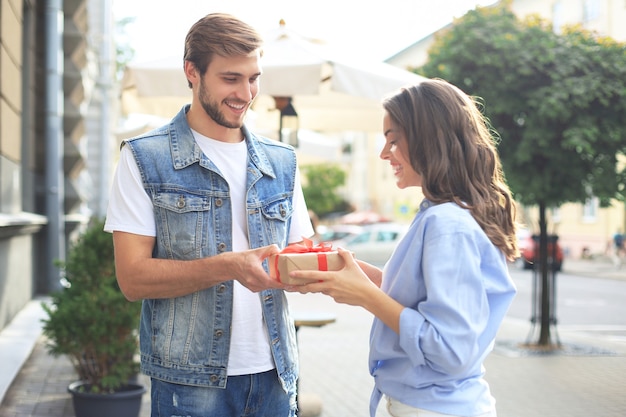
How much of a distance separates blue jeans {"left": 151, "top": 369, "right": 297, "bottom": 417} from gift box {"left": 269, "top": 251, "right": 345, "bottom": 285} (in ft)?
1.42

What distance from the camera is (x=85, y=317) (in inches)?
240

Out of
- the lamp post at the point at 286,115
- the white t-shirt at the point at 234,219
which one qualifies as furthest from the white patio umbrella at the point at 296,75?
the white t-shirt at the point at 234,219

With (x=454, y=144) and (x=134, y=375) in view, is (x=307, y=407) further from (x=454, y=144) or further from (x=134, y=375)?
(x=454, y=144)

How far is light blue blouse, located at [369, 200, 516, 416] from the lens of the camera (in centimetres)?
225

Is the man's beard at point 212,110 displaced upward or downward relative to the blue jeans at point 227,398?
upward

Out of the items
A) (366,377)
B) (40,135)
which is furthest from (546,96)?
(40,135)

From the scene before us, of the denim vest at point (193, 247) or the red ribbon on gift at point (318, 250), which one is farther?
the denim vest at point (193, 247)

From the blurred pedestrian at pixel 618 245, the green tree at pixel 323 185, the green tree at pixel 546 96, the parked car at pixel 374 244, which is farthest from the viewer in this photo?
the green tree at pixel 323 185

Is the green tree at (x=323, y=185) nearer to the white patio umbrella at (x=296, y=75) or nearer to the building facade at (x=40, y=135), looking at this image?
the building facade at (x=40, y=135)

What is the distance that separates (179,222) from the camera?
2.67 metres

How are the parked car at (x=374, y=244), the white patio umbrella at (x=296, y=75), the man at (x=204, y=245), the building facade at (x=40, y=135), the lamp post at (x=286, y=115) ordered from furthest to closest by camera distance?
the parked car at (x=374, y=244) < the building facade at (x=40, y=135) < the lamp post at (x=286, y=115) < the white patio umbrella at (x=296, y=75) < the man at (x=204, y=245)

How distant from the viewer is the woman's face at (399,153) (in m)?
2.47

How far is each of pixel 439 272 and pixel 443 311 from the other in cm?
10

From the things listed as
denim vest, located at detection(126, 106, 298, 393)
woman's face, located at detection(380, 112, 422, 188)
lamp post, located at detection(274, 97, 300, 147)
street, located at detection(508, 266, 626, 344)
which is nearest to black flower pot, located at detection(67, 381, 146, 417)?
A: lamp post, located at detection(274, 97, 300, 147)
